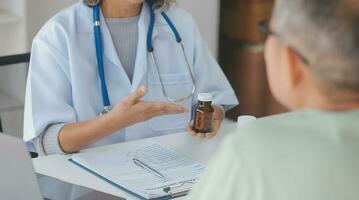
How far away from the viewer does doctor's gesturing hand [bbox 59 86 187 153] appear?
1870 millimetres

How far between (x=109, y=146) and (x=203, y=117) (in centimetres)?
31

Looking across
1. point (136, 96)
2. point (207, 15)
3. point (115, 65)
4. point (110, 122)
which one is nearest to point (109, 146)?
point (110, 122)

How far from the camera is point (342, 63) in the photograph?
0.89 metres

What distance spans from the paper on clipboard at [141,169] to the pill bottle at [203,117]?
0.15 meters

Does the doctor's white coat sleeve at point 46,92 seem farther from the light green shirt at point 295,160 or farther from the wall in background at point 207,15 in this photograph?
the wall in background at point 207,15

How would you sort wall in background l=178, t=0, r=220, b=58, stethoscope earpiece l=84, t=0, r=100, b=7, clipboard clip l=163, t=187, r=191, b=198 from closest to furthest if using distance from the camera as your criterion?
clipboard clip l=163, t=187, r=191, b=198 → stethoscope earpiece l=84, t=0, r=100, b=7 → wall in background l=178, t=0, r=220, b=58

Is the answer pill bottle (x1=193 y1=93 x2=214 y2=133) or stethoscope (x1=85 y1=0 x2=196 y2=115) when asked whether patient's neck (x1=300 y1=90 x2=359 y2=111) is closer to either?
pill bottle (x1=193 y1=93 x2=214 y2=133)

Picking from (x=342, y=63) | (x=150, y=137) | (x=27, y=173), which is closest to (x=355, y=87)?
(x=342, y=63)

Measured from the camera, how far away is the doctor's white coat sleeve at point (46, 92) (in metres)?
1.96

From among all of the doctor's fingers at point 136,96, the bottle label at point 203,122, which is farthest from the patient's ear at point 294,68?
the bottle label at point 203,122

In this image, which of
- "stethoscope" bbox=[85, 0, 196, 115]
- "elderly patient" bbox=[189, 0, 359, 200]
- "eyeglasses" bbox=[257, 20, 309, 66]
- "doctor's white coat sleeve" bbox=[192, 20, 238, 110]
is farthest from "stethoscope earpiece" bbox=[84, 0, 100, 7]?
"elderly patient" bbox=[189, 0, 359, 200]

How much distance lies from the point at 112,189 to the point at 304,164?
822 mm

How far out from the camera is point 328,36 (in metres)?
0.88

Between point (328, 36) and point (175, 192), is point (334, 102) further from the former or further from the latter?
point (175, 192)
